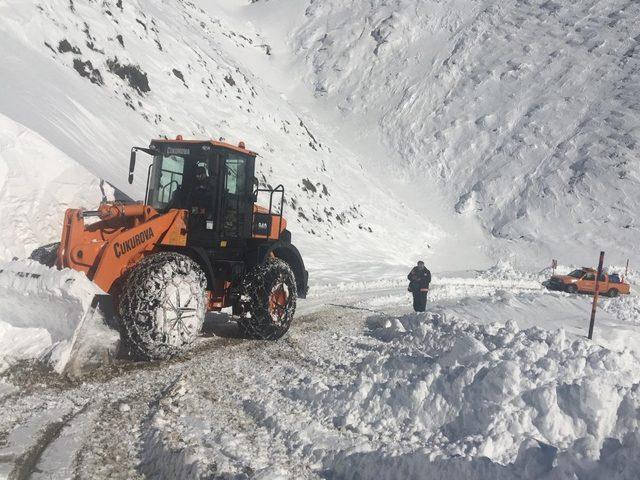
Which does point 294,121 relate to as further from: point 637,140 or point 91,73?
point 637,140

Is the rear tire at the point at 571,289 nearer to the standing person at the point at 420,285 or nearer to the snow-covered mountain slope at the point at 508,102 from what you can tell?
the standing person at the point at 420,285

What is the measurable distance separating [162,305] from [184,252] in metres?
1.24

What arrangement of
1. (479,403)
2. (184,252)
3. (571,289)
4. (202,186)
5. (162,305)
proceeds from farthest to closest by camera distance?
1. (571,289)
2. (202,186)
3. (184,252)
4. (162,305)
5. (479,403)

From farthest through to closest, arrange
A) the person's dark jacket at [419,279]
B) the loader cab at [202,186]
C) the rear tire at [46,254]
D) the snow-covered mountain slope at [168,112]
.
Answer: the snow-covered mountain slope at [168,112] < the person's dark jacket at [419,279] < the loader cab at [202,186] < the rear tire at [46,254]

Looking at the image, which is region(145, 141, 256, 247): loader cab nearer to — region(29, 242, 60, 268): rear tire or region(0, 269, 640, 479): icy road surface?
region(29, 242, 60, 268): rear tire

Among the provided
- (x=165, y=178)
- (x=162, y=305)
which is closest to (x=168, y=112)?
(x=165, y=178)

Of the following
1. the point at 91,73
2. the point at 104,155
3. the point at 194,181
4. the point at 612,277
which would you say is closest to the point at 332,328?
the point at 194,181

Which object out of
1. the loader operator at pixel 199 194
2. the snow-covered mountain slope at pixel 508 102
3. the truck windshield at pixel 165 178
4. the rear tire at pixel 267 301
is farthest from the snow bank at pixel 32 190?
the snow-covered mountain slope at pixel 508 102

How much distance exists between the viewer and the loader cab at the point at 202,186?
7.04 metres

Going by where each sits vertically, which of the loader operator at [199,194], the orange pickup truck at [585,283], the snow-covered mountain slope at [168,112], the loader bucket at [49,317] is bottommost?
the loader bucket at [49,317]

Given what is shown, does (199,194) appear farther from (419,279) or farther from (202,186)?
(419,279)

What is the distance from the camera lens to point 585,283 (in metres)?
21.0

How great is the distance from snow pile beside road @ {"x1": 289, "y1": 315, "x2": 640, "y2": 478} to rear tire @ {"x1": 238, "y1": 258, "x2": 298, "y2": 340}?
1899 mm

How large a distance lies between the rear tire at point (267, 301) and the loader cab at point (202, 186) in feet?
2.36
